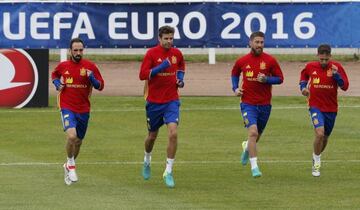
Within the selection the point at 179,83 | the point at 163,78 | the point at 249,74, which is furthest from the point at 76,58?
the point at 249,74

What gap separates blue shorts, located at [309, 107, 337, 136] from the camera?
18.2m

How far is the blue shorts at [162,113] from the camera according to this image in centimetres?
1755

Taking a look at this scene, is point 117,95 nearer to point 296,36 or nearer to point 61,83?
point 296,36

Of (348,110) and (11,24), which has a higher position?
(11,24)

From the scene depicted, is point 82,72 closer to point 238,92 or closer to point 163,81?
point 163,81

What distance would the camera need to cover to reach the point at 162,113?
58.0 ft

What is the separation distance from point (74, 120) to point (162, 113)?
4.19ft

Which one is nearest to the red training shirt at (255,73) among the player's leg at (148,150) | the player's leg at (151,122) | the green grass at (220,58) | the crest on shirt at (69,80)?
the player's leg at (151,122)

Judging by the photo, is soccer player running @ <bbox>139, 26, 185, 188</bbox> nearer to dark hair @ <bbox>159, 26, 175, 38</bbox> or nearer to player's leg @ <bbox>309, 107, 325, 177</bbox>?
dark hair @ <bbox>159, 26, 175, 38</bbox>

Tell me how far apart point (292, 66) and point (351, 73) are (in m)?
3.21

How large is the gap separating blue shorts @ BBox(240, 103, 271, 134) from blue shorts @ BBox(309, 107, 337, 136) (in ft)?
2.29

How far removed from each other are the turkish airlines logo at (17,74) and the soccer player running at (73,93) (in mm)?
11549

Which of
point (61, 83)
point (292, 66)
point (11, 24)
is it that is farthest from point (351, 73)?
point (61, 83)

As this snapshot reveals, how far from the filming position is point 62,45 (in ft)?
108
